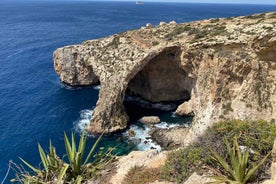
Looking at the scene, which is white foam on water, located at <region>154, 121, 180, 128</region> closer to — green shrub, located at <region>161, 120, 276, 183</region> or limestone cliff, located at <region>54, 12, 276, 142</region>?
limestone cliff, located at <region>54, 12, 276, 142</region>

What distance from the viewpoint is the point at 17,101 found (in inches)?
2088

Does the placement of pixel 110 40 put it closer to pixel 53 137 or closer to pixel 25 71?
pixel 53 137

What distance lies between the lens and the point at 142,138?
1630 inches

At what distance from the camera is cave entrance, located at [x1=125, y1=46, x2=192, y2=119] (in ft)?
163

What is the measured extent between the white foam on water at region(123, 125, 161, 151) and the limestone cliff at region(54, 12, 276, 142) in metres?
2.06

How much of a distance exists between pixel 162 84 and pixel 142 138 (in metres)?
13.9

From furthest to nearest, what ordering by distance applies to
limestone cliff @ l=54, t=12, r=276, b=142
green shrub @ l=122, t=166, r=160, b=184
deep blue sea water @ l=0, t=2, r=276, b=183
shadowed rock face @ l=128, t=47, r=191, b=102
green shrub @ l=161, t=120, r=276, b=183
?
shadowed rock face @ l=128, t=47, r=191, b=102, deep blue sea water @ l=0, t=2, r=276, b=183, limestone cliff @ l=54, t=12, r=276, b=142, green shrub @ l=122, t=166, r=160, b=184, green shrub @ l=161, t=120, r=276, b=183

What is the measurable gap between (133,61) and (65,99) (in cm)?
1724

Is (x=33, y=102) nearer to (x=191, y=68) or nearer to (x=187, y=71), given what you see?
(x=187, y=71)

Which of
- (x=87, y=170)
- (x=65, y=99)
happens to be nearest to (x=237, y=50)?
(x=87, y=170)

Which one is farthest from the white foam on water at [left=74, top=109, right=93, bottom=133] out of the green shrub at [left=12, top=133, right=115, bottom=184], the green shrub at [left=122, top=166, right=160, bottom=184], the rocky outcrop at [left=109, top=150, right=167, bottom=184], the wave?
the green shrub at [left=122, top=166, right=160, bottom=184]

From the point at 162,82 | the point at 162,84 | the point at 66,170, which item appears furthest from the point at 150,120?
the point at 66,170

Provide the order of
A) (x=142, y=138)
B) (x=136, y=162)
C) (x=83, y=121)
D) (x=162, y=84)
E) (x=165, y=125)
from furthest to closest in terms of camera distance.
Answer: (x=162, y=84), (x=83, y=121), (x=165, y=125), (x=142, y=138), (x=136, y=162)

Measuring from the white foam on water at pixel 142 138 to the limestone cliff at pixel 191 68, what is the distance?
2.06m
